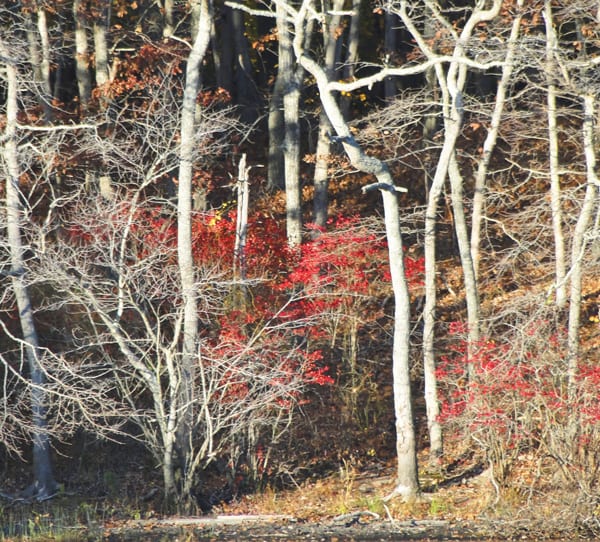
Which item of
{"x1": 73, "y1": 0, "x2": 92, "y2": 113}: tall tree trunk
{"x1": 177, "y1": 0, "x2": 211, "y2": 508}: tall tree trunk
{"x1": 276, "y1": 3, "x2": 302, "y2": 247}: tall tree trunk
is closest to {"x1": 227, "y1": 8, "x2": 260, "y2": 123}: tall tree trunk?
{"x1": 276, "y1": 3, "x2": 302, "y2": 247}: tall tree trunk

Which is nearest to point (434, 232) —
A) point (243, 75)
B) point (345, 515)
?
point (345, 515)

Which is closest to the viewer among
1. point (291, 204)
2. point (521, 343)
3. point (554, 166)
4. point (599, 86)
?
point (521, 343)

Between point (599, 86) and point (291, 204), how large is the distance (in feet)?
21.0

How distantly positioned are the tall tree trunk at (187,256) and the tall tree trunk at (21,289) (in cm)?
210

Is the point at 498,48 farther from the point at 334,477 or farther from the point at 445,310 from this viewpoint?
the point at 334,477

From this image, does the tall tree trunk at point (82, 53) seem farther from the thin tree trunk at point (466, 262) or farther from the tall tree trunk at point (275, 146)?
the thin tree trunk at point (466, 262)

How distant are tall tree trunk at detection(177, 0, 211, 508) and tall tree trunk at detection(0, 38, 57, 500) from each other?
2095 millimetres

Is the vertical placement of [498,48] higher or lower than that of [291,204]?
higher

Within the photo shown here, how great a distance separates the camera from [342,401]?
1639 centimetres

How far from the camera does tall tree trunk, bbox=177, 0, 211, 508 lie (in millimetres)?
13812

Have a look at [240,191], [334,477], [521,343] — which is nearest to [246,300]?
[240,191]

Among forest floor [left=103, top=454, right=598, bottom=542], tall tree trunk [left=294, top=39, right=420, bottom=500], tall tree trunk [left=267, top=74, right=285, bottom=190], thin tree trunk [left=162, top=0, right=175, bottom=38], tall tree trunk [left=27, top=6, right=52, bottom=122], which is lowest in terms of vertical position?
forest floor [left=103, top=454, right=598, bottom=542]

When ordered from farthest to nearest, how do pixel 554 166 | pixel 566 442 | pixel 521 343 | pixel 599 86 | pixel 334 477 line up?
pixel 554 166, pixel 334 477, pixel 599 86, pixel 521 343, pixel 566 442

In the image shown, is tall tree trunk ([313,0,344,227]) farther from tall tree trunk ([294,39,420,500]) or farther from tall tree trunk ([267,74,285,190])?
tall tree trunk ([294,39,420,500])
